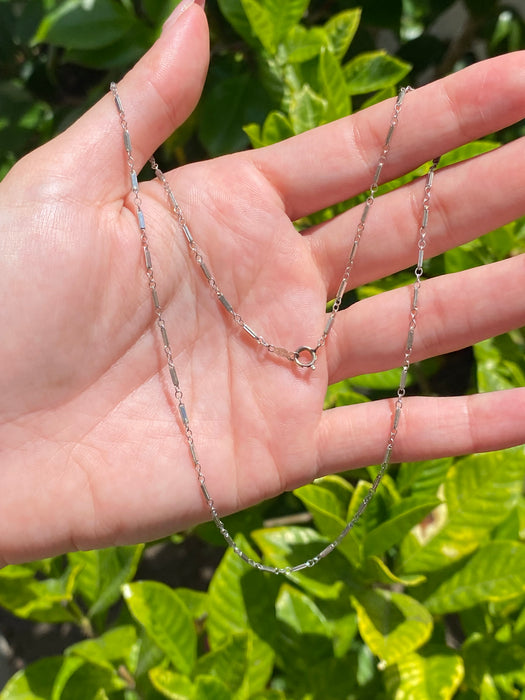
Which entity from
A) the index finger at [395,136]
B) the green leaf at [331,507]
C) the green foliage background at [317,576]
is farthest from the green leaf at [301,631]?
the index finger at [395,136]

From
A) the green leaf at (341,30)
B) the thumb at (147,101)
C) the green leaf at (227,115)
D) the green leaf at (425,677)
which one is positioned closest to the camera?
the thumb at (147,101)

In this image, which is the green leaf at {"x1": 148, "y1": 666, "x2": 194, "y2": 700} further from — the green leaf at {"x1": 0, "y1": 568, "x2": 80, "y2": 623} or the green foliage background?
the green leaf at {"x1": 0, "y1": 568, "x2": 80, "y2": 623}

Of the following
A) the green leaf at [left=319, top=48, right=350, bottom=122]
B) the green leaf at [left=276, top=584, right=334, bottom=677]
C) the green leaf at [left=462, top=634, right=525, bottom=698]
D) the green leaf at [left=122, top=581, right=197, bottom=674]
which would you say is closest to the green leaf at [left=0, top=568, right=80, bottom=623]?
the green leaf at [left=122, top=581, right=197, bottom=674]

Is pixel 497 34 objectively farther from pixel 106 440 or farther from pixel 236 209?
pixel 106 440

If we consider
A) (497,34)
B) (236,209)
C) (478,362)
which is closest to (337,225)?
(236,209)

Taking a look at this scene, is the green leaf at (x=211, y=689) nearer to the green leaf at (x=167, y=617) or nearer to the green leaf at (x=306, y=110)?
the green leaf at (x=167, y=617)

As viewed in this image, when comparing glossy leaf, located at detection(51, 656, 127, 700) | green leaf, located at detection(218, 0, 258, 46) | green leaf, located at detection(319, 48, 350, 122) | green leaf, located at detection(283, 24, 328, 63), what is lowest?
glossy leaf, located at detection(51, 656, 127, 700)

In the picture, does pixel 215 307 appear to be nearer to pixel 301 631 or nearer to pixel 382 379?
pixel 382 379
